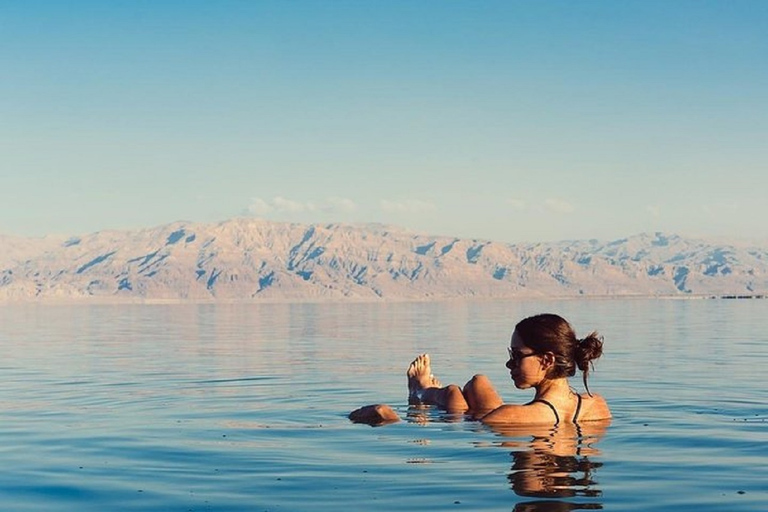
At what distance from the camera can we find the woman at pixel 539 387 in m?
12.7

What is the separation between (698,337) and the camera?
53.4 m

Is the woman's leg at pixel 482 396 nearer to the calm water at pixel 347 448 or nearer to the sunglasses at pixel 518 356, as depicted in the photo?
the calm water at pixel 347 448

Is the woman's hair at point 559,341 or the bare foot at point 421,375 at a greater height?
the woman's hair at point 559,341

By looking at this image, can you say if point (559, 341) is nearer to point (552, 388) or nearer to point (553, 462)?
point (552, 388)

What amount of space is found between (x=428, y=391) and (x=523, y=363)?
17.1ft

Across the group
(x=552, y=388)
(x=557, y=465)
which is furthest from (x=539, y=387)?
(x=557, y=465)

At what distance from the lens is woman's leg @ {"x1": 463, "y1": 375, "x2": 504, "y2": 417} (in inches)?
641

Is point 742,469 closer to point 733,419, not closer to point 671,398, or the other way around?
point 733,419

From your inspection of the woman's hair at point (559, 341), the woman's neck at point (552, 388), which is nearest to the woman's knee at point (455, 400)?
the woman's neck at point (552, 388)

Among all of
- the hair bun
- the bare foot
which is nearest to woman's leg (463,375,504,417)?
the bare foot

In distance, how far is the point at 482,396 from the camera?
16391 millimetres

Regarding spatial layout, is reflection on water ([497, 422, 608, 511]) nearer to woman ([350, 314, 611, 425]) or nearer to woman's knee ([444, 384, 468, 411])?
woman ([350, 314, 611, 425])

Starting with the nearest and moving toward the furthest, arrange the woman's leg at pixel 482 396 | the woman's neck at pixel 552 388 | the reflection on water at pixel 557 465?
the reflection on water at pixel 557 465, the woman's neck at pixel 552 388, the woman's leg at pixel 482 396

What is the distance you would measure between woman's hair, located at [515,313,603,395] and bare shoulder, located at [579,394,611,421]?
210 cm
